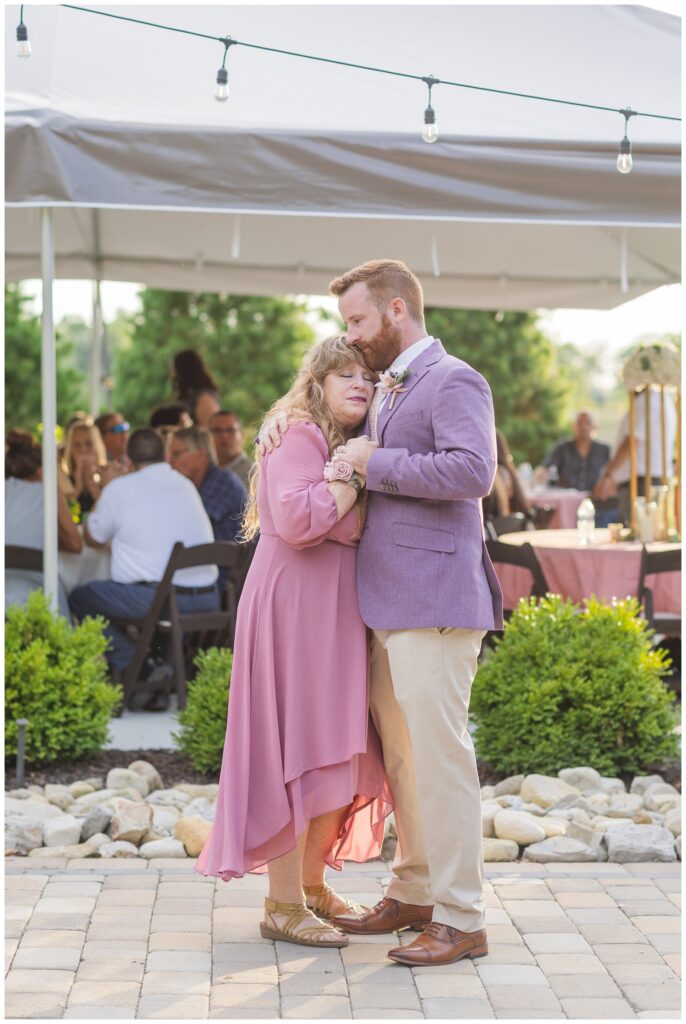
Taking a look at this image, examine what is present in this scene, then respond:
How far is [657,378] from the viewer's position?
711 centimetres

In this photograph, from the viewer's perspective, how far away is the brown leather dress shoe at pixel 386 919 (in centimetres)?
364

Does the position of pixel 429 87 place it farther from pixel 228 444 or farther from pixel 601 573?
pixel 228 444

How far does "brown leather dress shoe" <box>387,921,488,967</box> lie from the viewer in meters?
3.36

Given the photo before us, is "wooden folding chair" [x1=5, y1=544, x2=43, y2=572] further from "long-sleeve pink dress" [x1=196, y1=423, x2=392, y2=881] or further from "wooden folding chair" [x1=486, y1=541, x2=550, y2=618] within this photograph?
"long-sleeve pink dress" [x1=196, y1=423, x2=392, y2=881]

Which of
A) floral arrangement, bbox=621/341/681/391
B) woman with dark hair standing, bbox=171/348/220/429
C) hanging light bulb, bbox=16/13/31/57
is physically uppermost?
hanging light bulb, bbox=16/13/31/57

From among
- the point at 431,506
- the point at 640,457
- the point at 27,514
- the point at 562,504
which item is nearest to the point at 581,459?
the point at 562,504

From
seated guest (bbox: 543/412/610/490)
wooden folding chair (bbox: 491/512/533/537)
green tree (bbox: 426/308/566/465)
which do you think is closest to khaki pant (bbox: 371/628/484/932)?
wooden folding chair (bbox: 491/512/533/537)

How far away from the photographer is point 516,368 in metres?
24.5

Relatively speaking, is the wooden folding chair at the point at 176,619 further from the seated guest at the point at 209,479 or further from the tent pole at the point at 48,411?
the seated guest at the point at 209,479

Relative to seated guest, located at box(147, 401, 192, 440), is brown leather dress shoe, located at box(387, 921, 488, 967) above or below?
below

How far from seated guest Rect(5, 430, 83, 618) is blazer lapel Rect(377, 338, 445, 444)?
11.2 ft

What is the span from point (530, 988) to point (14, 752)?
257 cm

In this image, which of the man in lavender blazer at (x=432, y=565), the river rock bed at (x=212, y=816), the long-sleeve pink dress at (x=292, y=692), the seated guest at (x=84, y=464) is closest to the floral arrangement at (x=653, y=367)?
the river rock bed at (x=212, y=816)

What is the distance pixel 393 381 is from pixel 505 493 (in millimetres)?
5118
